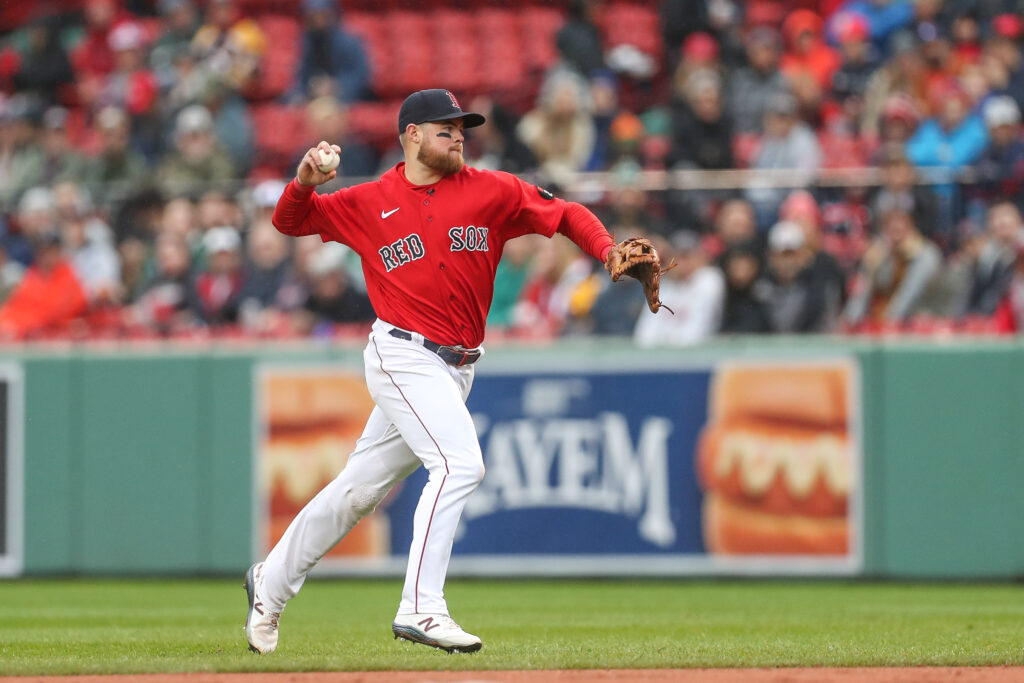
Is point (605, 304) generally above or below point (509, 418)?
above

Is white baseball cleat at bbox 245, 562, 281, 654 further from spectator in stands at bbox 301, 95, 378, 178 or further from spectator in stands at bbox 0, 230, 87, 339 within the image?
spectator in stands at bbox 301, 95, 378, 178

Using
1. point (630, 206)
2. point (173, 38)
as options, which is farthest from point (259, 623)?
point (173, 38)

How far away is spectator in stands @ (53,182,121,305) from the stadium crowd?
0.08ft

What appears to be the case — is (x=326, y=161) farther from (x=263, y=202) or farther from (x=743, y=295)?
(x=263, y=202)

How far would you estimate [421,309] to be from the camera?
19.7 feet

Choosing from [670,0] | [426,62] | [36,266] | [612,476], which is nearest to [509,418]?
[612,476]

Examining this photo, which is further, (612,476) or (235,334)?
(235,334)

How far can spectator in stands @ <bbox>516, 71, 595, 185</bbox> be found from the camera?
1312 cm

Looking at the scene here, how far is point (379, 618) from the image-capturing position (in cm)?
818

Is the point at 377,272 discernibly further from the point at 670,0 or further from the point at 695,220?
the point at 670,0

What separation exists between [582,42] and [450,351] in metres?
9.66

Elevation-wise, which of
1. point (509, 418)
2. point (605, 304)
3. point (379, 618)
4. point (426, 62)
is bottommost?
point (379, 618)

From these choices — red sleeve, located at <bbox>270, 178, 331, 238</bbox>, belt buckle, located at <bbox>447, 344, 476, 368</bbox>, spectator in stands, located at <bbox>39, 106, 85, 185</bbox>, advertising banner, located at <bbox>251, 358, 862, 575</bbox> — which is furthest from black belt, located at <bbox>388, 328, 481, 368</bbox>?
spectator in stands, located at <bbox>39, 106, 85, 185</bbox>

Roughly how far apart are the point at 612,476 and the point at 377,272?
187 inches
